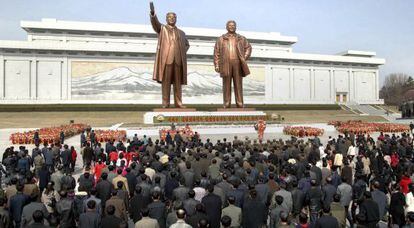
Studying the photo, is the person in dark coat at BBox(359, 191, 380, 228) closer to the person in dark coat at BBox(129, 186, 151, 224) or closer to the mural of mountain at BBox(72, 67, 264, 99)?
the person in dark coat at BBox(129, 186, 151, 224)

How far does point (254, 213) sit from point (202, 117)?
1805 cm

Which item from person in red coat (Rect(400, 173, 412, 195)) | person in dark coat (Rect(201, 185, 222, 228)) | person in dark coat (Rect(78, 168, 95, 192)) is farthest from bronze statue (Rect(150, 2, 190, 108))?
person in dark coat (Rect(201, 185, 222, 228))

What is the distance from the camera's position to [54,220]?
14.8 feet

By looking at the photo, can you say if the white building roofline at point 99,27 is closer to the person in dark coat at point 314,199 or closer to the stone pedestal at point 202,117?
the stone pedestal at point 202,117

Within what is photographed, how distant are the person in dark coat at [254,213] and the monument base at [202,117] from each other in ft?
56.1

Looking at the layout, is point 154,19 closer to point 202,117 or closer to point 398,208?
point 202,117

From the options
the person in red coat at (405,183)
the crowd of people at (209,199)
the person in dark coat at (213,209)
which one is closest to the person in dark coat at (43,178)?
the crowd of people at (209,199)

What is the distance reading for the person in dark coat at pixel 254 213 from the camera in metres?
5.30

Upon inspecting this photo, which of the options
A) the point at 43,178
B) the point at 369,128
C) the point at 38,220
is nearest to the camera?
the point at 38,220

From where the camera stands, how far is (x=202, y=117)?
76.4 feet

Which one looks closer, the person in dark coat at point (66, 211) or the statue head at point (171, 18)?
the person in dark coat at point (66, 211)

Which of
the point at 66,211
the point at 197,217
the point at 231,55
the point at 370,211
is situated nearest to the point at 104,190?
the point at 66,211

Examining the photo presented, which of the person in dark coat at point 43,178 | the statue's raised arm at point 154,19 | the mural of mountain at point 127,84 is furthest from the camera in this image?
the mural of mountain at point 127,84

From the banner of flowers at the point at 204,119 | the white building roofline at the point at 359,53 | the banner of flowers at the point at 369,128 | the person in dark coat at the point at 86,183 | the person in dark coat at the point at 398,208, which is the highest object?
the white building roofline at the point at 359,53
